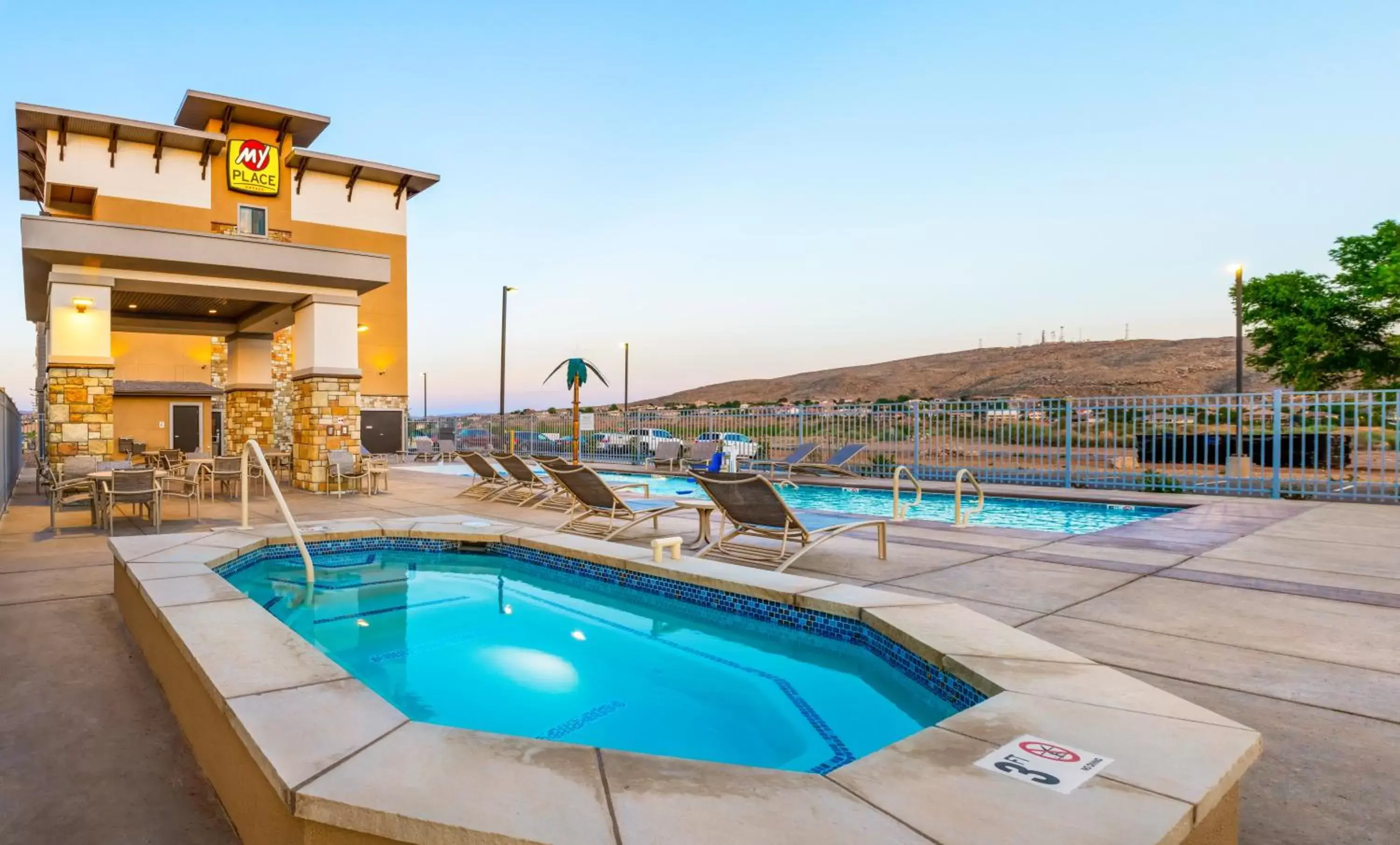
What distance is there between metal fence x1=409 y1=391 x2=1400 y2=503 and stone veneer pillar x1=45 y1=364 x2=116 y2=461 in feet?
34.2

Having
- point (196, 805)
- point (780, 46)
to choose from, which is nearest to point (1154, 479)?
point (780, 46)

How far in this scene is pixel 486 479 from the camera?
11766 millimetres

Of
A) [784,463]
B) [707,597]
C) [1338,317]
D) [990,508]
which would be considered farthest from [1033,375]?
[707,597]

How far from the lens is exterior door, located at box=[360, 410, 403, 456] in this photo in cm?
2462

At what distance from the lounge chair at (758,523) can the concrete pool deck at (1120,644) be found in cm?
26

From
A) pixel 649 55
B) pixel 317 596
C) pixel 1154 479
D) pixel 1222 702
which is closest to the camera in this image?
pixel 1222 702

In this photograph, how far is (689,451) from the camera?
17.9 meters

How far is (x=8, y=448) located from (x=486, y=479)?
8013mm

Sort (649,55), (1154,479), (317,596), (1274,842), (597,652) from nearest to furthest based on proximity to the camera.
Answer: (1274,842) < (597,652) < (317,596) < (1154,479) < (649,55)

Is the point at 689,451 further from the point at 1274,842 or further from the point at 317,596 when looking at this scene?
the point at 1274,842

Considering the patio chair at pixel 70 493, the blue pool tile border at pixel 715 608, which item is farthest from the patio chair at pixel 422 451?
the blue pool tile border at pixel 715 608

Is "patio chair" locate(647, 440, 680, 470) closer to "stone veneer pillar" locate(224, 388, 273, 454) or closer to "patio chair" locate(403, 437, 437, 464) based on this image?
"stone veneer pillar" locate(224, 388, 273, 454)

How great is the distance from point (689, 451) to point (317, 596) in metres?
12.5

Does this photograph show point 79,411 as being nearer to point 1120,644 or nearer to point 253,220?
point 1120,644
